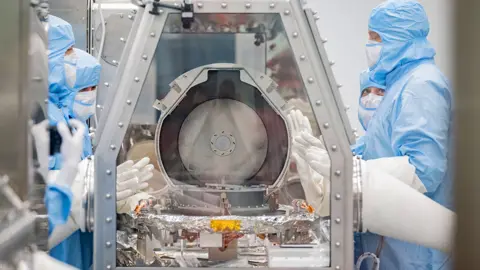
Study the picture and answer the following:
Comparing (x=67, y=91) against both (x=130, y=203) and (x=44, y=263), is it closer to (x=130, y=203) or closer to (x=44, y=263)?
(x=130, y=203)

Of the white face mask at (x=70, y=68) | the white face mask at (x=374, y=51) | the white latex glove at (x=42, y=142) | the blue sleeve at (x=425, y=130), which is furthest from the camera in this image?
the white face mask at (x=374, y=51)

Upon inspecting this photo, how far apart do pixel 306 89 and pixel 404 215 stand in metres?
0.49

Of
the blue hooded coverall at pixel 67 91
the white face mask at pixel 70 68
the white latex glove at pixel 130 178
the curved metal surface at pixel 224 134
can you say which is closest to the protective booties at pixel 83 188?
the white latex glove at pixel 130 178

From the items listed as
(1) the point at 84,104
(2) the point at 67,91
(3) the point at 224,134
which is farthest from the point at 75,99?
(3) the point at 224,134

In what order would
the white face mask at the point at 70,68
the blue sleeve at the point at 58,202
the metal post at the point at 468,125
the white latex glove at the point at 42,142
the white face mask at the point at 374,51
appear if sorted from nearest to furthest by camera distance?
the metal post at the point at 468,125
the white latex glove at the point at 42,142
the blue sleeve at the point at 58,202
the white face mask at the point at 70,68
the white face mask at the point at 374,51

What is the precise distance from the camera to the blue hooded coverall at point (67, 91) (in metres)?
2.07

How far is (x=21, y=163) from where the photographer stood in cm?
70

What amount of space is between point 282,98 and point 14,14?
1.22m

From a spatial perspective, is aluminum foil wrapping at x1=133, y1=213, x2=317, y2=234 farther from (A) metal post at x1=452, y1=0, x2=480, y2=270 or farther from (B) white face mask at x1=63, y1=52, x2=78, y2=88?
(A) metal post at x1=452, y1=0, x2=480, y2=270

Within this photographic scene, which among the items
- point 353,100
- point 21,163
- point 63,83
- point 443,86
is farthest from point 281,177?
point 353,100

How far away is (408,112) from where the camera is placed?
7.00 feet

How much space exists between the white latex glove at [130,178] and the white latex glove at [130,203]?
2 centimetres

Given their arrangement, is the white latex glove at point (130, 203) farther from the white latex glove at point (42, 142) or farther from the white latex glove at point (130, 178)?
the white latex glove at point (42, 142)

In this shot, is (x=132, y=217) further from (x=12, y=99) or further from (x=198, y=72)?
(x=12, y=99)
